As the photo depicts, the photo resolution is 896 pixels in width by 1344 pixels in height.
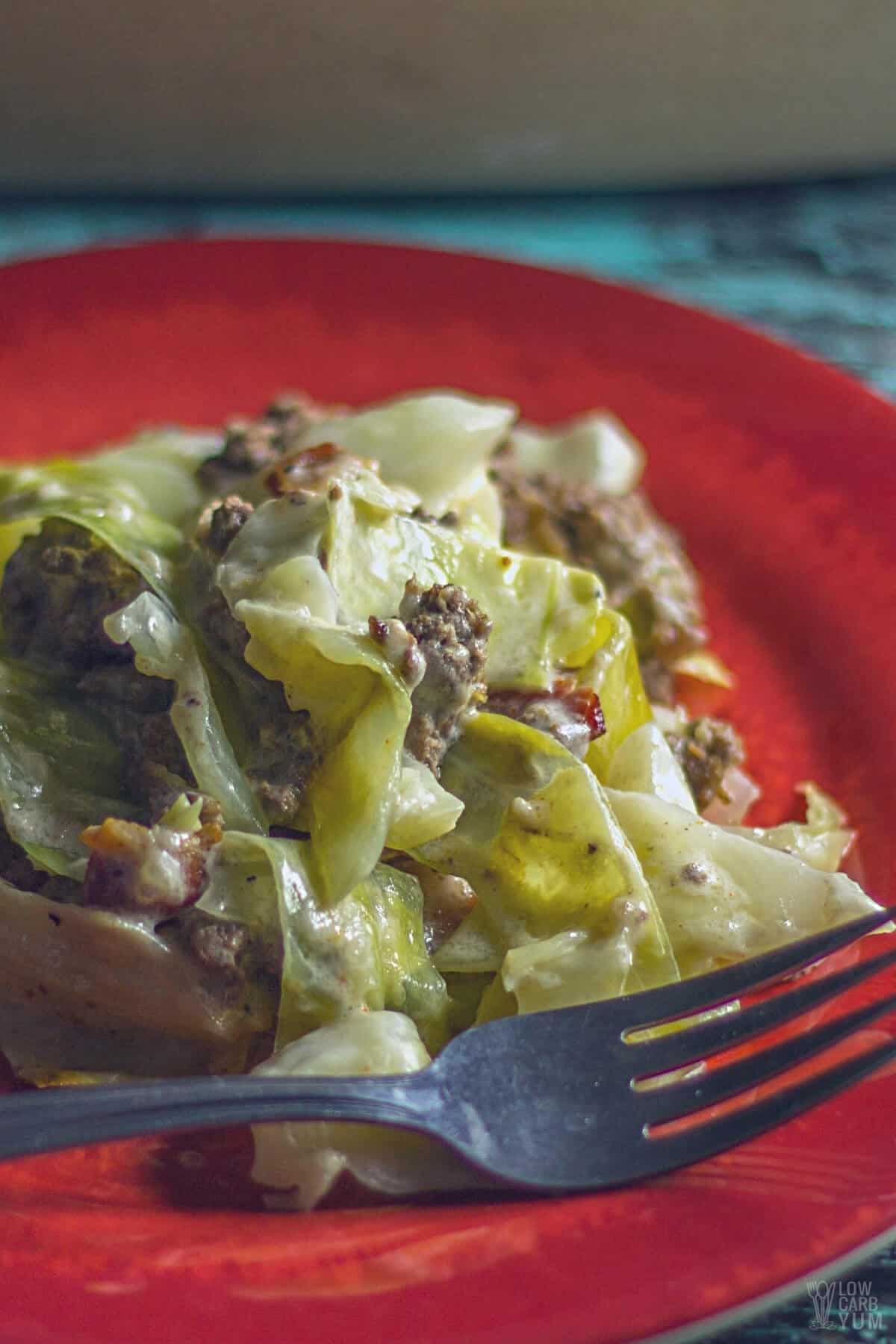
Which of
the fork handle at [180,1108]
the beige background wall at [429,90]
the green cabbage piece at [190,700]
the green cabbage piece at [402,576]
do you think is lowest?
the fork handle at [180,1108]

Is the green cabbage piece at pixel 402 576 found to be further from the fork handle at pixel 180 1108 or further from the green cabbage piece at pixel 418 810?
the fork handle at pixel 180 1108

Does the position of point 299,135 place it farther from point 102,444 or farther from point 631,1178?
point 631,1178

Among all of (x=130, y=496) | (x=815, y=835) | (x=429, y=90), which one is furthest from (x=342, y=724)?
(x=429, y=90)

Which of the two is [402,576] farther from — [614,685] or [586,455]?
[586,455]

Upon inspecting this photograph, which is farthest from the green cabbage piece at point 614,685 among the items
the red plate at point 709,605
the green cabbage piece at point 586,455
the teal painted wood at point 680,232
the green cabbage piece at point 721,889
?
the teal painted wood at point 680,232

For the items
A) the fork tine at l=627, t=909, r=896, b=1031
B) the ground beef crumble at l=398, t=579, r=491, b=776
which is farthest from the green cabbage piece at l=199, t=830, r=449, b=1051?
the fork tine at l=627, t=909, r=896, b=1031

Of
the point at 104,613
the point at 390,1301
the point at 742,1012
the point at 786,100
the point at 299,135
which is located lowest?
the point at 390,1301

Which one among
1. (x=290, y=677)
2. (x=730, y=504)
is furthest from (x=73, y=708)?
(x=730, y=504)
